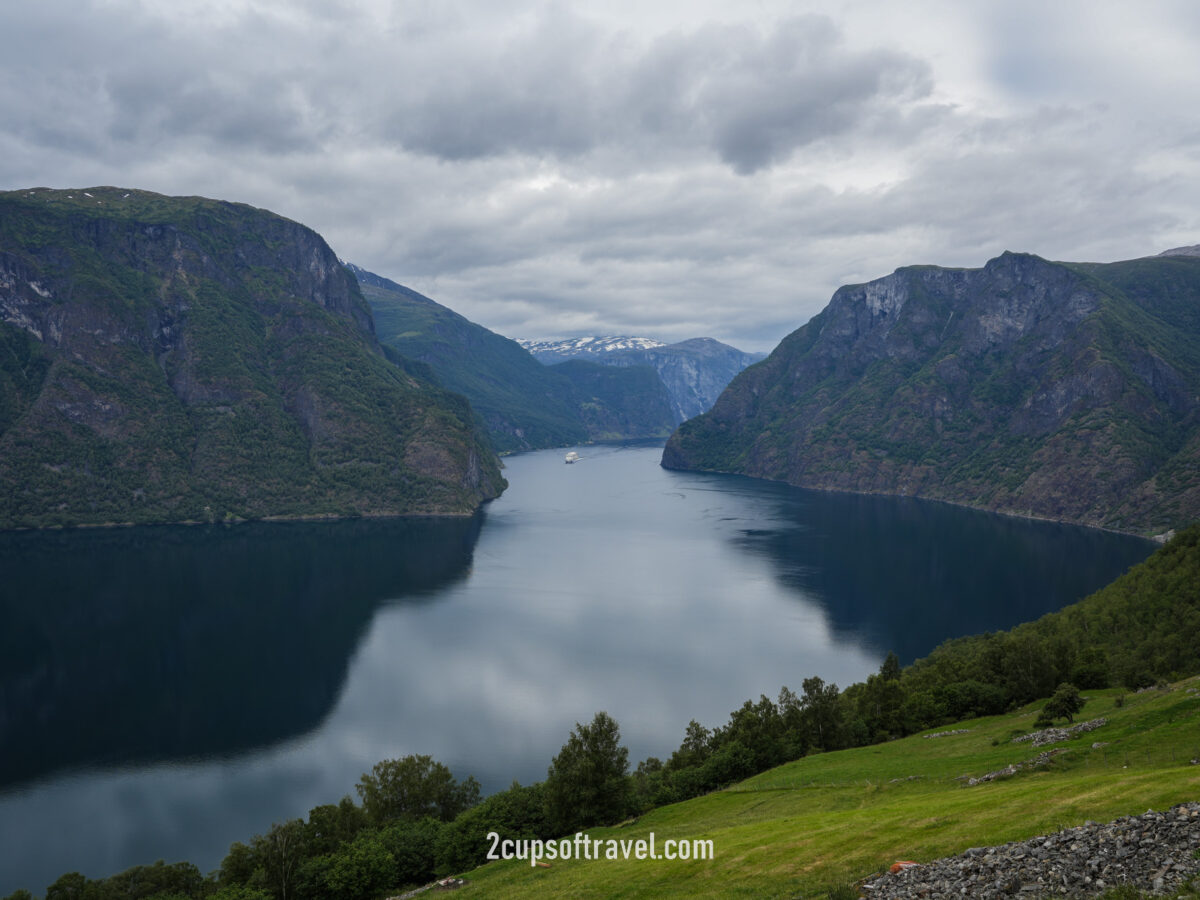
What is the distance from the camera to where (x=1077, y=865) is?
60.8 feet

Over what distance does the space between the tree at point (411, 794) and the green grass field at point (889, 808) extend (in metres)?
16.9

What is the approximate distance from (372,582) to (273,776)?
81.2 meters

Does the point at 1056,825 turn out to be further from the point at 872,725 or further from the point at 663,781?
the point at 872,725

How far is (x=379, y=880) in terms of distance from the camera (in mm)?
43906

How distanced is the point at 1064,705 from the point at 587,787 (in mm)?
31123

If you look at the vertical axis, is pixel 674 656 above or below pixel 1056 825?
below

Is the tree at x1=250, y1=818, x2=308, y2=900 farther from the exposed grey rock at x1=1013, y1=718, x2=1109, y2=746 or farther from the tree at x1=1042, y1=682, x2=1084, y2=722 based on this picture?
the tree at x1=1042, y1=682, x2=1084, y2=722

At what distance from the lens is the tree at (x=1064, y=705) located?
4675 centimetres

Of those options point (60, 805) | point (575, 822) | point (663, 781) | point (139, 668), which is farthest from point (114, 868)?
point (139, 668)
